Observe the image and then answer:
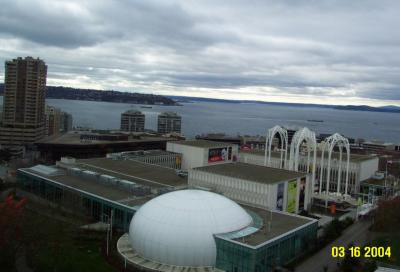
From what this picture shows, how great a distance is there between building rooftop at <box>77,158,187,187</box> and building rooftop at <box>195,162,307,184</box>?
Result: 18.5ft

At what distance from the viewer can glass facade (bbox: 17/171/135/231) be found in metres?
50.8

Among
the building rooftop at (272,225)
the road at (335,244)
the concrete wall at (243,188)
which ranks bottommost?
the road at (335,244)

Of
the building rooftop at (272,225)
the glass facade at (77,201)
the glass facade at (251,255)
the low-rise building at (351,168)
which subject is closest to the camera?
the glass facade at (251,255)

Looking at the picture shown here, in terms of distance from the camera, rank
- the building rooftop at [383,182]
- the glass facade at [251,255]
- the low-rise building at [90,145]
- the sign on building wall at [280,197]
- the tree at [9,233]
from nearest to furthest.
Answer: the tree at [9,233], the glass facade at [251,255], the sign on building wall at [280,197], the building rooftop at [383,182], the low-rise building at [90,145]

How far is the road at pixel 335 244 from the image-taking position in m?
41.3

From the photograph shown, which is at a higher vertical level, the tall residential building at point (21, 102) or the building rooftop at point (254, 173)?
the tall residential building at point (21, 102)

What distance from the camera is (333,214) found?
65.4 m

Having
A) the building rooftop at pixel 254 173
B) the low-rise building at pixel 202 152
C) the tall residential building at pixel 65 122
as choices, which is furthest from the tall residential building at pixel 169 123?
the building rooftop at pixel 254 173

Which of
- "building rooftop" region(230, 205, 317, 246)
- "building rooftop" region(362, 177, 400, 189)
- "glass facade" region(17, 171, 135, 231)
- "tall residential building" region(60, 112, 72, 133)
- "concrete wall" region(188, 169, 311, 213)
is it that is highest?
"tall residential building" region(60, 112, 72, 133)

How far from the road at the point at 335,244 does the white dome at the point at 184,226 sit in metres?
7.16

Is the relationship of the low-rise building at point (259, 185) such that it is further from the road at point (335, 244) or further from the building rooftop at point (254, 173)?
the road at point (335, 244)
